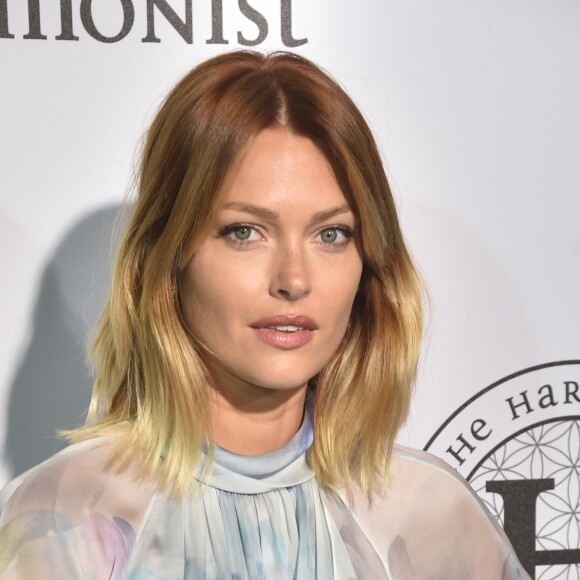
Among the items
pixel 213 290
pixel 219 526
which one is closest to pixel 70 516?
pixel 219 526

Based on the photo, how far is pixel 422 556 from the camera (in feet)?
4.25

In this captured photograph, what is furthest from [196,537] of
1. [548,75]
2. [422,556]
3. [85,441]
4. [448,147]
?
[548,75]

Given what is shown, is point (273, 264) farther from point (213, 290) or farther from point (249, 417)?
point (249, 417)

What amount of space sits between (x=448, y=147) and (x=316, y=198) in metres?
0.50

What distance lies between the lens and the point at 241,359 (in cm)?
113

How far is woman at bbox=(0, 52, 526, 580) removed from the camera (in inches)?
43.5

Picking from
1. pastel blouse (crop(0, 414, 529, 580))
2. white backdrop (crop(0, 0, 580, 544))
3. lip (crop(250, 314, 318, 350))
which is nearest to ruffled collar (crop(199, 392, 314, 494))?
pastel blouse (crop(0, 414, 529, 580))

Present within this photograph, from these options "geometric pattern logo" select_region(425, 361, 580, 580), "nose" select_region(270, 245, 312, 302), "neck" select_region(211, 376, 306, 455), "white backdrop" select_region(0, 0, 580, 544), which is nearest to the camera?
"nose" select_region(270, 245, 312, 302)

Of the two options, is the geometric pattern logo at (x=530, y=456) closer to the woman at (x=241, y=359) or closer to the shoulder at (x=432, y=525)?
the shoulder at (x=432, y=525)

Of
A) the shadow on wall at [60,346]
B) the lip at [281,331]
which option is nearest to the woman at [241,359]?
the lip at [281,331]

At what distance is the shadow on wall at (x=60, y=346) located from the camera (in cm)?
151

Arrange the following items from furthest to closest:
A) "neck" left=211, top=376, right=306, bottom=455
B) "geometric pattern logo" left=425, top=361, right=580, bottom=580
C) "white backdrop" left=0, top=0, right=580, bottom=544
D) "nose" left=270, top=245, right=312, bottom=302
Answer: "geometric pattern logo" left=425, top=361, right=580, bottom=580 → "white backdrop" left=0, top=0, right=580, bottom=544 → "neck" left=211, top=376, right=306, bottom=455 → "nose" left=270, top=245, right=312, bottom=302

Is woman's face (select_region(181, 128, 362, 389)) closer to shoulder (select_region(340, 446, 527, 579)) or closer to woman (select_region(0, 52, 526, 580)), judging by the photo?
woman (select_region(0, 52, 526, 580))

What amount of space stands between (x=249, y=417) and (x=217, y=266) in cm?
20
